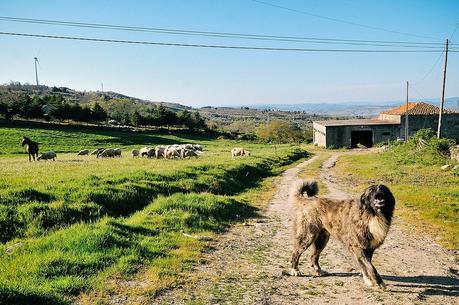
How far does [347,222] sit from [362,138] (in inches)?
2528

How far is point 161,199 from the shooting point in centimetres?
1536

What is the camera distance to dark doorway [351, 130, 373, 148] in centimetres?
Answer: 6731

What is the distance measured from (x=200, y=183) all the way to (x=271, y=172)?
12386 millimetres

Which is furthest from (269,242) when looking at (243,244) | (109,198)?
(109,198)

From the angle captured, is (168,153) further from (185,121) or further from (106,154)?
(185,121)

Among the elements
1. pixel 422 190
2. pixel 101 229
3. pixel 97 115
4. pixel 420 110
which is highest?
pixel 97 115

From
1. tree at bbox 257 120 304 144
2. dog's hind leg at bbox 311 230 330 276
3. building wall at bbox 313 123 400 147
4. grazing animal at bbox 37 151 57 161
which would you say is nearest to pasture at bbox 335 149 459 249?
dog's hind leg at bbox 311 230 330 276

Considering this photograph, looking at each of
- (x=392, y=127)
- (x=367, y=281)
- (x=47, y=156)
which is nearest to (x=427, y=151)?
(x=392, y=127)

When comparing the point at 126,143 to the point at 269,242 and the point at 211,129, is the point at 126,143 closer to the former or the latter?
the point at 211,129

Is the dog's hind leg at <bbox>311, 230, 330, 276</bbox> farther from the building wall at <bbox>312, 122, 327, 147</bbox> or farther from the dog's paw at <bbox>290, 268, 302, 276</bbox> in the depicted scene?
the building wall at <bbox>312, 122, 327, 147</bbox>

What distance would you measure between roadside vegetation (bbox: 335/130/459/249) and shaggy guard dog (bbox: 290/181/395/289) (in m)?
5.14

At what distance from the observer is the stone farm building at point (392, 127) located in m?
63.6

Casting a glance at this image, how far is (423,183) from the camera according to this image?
75.4 ft

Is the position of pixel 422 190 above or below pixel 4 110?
below
